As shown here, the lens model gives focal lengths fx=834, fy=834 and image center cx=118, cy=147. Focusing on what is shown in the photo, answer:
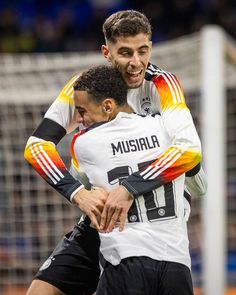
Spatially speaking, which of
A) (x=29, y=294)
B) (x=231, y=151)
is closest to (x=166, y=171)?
(x=29, y=294)

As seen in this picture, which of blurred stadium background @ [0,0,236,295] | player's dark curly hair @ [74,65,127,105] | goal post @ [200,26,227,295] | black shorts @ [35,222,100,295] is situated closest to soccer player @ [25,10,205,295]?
black shorts @ [35,222,100,295]

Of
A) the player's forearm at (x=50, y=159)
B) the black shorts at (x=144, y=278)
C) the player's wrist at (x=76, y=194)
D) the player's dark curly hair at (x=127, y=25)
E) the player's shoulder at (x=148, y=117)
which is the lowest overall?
the black shorts at (x=144, y=278)

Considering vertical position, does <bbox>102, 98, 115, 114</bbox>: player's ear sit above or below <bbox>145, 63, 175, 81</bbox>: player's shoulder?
below

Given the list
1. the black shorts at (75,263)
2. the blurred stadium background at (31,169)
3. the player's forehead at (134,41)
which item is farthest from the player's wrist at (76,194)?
the blurred stadium background at (31,169)

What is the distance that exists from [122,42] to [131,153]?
1.42ft

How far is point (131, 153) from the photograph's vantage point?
268 cm

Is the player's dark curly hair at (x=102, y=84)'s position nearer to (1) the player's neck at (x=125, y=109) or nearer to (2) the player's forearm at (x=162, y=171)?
(1) the player's neck at (x=125, y=109)

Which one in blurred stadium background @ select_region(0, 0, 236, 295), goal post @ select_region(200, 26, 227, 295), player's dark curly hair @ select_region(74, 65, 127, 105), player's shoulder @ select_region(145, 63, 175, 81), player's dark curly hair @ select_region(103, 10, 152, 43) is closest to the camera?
player's dark curly hair @ select_region(74, 65, 127, 105)

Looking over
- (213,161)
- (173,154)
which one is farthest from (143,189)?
(213,161)

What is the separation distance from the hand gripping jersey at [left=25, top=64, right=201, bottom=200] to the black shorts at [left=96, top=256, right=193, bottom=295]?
23cm

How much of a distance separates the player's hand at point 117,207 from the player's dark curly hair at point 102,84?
0.31 m

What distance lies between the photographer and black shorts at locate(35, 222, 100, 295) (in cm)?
305

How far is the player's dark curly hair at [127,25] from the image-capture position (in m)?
2.86

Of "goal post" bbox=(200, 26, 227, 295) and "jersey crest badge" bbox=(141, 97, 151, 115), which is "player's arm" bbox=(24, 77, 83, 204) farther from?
"goal post" bbox=(200, 26, 227, 295)
